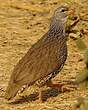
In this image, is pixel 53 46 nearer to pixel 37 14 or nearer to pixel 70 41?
pixel 70 41

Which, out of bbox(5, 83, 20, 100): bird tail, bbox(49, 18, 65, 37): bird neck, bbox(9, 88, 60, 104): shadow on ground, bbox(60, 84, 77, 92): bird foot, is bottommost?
bbox(9, 88, 60, 104): shadow on ground

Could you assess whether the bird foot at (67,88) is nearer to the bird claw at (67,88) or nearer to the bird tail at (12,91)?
the bird claw at (67,88)

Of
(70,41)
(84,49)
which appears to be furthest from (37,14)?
(84,49)

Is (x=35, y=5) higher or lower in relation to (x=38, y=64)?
higher

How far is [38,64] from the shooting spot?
7586 mm

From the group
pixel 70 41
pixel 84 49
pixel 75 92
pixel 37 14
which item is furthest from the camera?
pixel 37 14

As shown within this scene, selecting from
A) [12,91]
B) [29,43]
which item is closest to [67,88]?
[12,91]

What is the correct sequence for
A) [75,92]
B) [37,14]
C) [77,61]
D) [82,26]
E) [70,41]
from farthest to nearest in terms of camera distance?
[37,14] < [82,26] < [70,41] < [77,61] < [75,92]

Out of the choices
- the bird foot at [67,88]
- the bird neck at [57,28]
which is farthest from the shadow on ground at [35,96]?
the bird neck at [57,28]

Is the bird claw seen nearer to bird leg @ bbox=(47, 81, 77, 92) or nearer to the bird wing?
bird leg @ bbox=(47, 81, 77, 92)

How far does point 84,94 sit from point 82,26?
3.69 metres

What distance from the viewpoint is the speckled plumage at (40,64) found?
7363mm

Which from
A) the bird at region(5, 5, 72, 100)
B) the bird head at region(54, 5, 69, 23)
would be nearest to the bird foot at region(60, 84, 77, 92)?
the bird at region(5, 5, 72, 100)

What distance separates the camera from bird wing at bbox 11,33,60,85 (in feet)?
24.4
